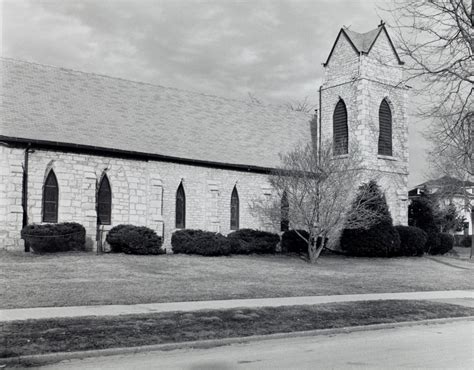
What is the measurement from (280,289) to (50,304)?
752 centimetres

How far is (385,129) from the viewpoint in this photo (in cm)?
3481

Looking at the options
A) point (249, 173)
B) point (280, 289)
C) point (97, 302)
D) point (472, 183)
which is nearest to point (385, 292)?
point (280, 289)

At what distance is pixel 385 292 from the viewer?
19453 millimetres

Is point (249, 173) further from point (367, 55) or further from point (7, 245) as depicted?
point (7, 245)

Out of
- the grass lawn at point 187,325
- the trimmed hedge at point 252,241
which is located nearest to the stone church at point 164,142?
the trimmed hedge at point 252,241

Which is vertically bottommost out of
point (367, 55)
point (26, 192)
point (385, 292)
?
point (385, 292)

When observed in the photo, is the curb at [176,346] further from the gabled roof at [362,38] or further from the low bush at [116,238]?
the gabled roof at [362,38]

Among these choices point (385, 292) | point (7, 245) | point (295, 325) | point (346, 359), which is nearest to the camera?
point (346, 359)

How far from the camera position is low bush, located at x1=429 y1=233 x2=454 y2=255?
119ft

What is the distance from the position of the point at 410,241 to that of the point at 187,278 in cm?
1772

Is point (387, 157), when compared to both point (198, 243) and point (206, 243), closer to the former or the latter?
point (206, 243)

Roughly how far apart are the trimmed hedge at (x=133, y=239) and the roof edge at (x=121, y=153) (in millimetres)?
3576

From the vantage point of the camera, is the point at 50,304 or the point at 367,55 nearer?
the point at 50,304

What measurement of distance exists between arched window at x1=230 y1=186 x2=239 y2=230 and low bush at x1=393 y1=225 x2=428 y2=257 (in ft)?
30.1
